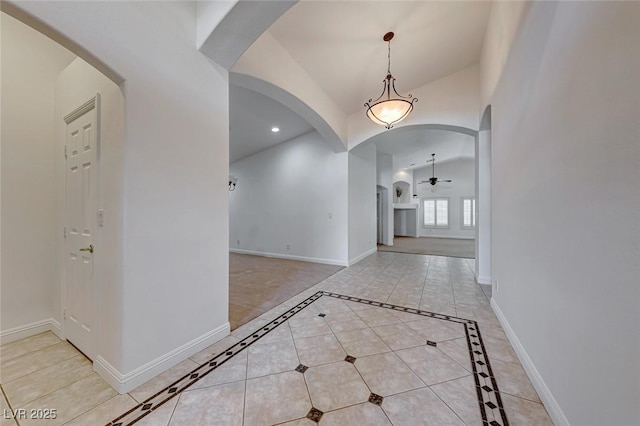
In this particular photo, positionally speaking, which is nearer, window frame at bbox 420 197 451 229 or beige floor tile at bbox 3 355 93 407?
beige floor tile at bbox 3 355 93 407

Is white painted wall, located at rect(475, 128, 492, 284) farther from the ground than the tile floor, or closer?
farther from the ground

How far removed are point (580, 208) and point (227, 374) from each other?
2.46 meters

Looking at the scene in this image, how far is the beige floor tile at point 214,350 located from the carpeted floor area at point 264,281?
245 mm

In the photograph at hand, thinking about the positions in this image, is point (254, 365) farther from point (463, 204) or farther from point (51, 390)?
point (463, 204)

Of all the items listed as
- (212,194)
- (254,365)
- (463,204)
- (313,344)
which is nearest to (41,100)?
(212,194)

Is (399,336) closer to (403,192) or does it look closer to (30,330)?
(30,330)

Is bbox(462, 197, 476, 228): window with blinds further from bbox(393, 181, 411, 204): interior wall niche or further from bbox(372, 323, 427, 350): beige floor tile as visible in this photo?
bbox(372, 323, 427, 350): beige floor tile

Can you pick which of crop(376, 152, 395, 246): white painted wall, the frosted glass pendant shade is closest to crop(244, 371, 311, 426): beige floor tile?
the frosted glass pendant shade

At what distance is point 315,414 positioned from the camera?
1.37m

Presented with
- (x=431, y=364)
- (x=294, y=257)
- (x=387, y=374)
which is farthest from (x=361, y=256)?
(x=387, y=374)

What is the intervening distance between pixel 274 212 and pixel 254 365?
4.98 meters

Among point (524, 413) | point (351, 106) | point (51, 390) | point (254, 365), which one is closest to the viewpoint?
point (524, 413)

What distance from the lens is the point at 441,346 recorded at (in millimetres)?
2070

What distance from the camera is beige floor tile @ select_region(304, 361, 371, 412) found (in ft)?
4.78
